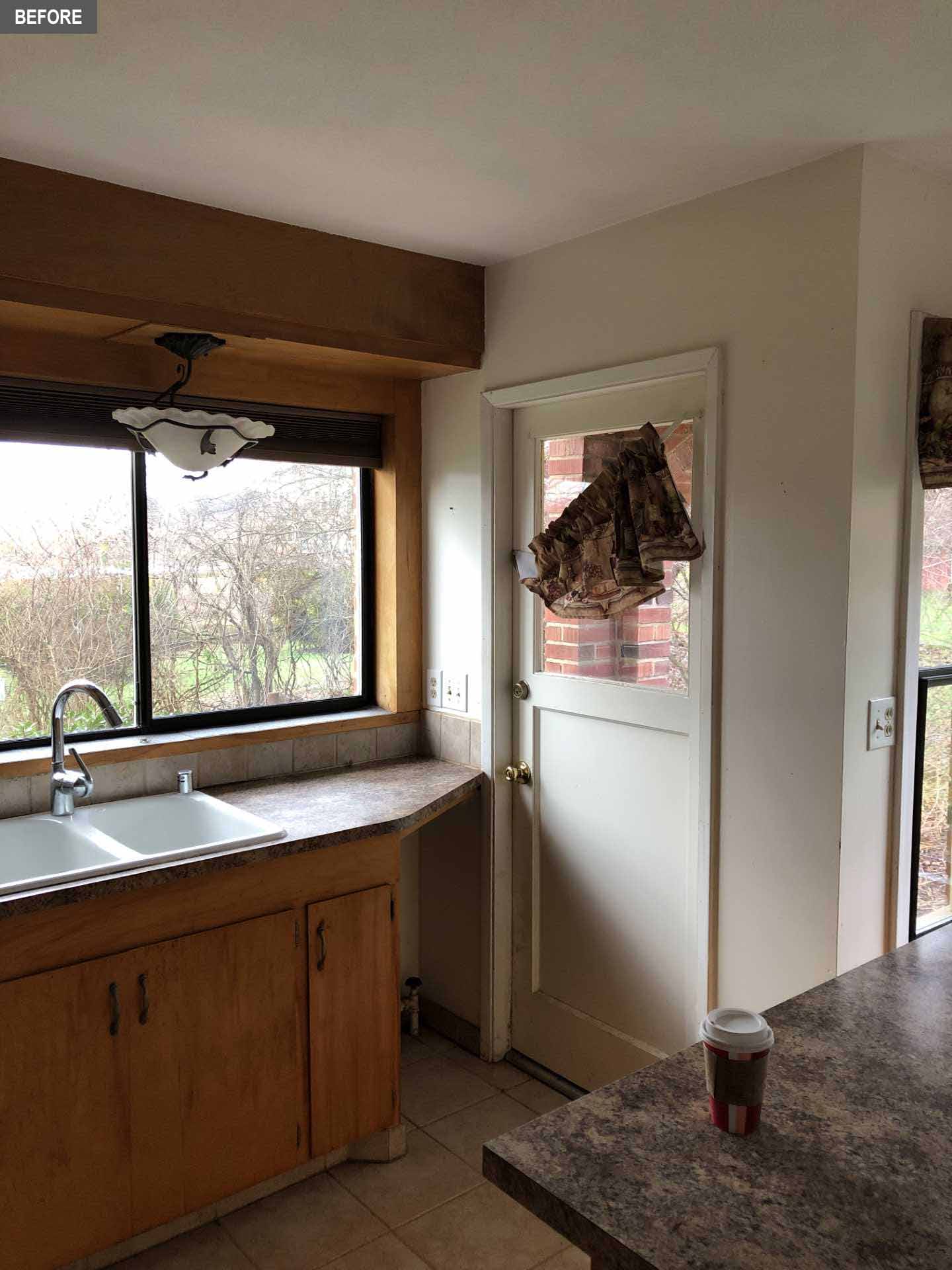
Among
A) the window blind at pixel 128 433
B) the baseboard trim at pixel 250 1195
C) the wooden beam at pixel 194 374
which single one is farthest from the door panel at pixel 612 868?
the wooden beam at pixel 194 374

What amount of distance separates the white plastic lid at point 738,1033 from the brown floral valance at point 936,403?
4.76 ft

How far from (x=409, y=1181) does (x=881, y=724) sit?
1642 mm

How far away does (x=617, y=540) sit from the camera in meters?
2.65

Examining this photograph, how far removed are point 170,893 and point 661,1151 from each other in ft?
4.45

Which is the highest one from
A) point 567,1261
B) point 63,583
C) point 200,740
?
point 63,583

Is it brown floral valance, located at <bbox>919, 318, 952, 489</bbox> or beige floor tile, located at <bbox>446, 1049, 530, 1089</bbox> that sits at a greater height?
brown floral valance, located at <bbox>919, 318, 952, 489</bbox>

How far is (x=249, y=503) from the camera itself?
9.98 feet

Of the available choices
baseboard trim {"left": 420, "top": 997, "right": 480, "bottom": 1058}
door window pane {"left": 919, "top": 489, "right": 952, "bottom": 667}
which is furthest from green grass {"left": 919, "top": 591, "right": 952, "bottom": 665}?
baseboard trim {"left": 420, "top": 997, "right": 480, "bottom": 1058}

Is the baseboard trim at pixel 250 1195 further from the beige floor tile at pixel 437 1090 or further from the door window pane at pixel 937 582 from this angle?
the door window pane at pixel 937 582

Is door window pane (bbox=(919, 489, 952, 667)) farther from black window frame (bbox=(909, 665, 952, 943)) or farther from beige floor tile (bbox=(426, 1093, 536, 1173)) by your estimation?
beige floor tile (bbox=(426, 1093, 536, 1173))

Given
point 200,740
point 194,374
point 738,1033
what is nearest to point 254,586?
point 200,740

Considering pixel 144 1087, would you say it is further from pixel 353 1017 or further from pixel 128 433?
pixel 128 433

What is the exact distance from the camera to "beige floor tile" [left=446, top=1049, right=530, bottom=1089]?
3.01 metres

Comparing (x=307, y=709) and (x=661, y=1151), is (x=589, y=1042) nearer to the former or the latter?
(x=307, y=709)
